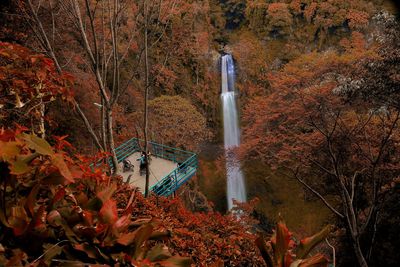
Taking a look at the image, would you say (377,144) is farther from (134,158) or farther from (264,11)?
(264,11)

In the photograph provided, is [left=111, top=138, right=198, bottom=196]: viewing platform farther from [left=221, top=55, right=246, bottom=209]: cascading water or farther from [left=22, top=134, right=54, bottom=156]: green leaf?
[left=221, top=55, right=246, bottom=209]: cascading water

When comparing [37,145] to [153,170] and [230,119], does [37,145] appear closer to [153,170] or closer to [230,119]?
[153,170]

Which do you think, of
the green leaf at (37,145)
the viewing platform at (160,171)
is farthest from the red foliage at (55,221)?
the viewing platform at (160,171)

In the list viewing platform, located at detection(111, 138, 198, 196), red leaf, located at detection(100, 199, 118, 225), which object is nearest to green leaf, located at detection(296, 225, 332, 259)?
red leaf, located at detection(100, 199, 118, 225)

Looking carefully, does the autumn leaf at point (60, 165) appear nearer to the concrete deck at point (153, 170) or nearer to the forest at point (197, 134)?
the forest at point (197, 134)

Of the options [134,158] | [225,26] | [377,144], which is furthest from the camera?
[225,26]

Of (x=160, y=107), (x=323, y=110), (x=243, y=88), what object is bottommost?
(x=323, y=110)

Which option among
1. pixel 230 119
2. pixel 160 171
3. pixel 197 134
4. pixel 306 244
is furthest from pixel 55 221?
pixel 230 119

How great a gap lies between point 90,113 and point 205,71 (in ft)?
44.4

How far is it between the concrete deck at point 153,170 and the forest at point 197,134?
0.19ft

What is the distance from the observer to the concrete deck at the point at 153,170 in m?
8.84

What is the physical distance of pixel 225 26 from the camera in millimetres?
27766

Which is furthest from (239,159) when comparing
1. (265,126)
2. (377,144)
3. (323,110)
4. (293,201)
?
(293,201)

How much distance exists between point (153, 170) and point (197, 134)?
705 centimetres
